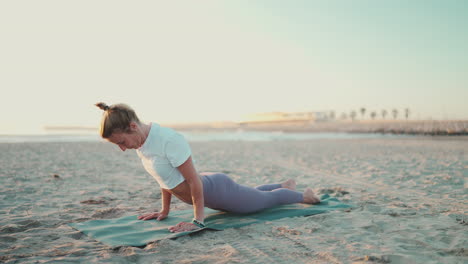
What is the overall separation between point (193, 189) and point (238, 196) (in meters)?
0.63

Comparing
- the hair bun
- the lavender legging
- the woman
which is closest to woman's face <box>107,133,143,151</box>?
the woman

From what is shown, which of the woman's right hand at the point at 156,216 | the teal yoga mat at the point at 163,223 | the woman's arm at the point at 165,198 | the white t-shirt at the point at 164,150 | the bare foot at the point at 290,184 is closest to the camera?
the white t-shirt at the point at 164,150

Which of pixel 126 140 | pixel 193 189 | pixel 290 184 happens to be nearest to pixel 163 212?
pixel 193 189

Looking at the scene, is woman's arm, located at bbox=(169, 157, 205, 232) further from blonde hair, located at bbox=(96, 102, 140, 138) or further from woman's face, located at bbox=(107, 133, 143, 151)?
blonde hair, located at bbox=(96, 102, 140, 138)

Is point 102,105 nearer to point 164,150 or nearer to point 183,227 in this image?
point 164,150

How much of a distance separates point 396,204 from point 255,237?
2.19 m

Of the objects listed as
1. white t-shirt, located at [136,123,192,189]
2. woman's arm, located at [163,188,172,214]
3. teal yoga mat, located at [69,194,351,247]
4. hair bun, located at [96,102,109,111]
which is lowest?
teal yoga mat, located at [69,194,351,247]

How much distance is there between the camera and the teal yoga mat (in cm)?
289

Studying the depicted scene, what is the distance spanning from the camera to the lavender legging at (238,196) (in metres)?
3.16

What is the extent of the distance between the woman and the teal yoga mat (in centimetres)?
11

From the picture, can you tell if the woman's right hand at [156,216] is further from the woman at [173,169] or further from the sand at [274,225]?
the sand at [274,225]

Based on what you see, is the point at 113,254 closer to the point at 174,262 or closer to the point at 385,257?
the point at 174,262

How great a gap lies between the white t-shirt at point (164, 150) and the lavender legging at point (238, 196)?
0.46m

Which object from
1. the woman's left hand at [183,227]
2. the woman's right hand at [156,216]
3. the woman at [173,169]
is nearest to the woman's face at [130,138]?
the woman at [173,169]
